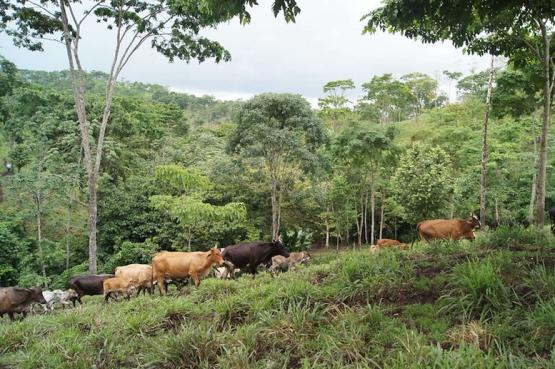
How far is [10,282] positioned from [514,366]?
21895 mm

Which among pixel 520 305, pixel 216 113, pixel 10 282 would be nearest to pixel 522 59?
pixel 520 305

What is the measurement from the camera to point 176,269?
1102 cm

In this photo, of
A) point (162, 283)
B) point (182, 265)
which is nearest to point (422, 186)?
point (182, 265)

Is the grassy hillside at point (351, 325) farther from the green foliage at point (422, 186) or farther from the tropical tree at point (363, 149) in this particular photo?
the green foliage at point (422, 186)

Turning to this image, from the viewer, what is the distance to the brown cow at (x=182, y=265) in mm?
10914

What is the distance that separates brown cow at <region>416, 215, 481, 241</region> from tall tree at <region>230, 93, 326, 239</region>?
396 inches

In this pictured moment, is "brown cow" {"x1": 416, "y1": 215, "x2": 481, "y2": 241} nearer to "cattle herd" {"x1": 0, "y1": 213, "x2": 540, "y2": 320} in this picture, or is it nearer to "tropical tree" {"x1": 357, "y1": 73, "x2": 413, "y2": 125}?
"cattle herd" {"x1": 0, "y1": 213, "x2": 540, "y2": 320}

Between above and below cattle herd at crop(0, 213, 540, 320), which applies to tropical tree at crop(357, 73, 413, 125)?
above

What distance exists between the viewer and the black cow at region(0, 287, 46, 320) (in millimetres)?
10250

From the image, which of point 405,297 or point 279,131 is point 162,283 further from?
point 279,131

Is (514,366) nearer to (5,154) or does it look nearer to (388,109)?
(5,154)

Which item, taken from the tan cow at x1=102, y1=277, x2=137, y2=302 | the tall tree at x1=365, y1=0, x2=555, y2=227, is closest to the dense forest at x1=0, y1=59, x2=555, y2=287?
the tall tree at x1=365, y1=0, x2=555, y2=227

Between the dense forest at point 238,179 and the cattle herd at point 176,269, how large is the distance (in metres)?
4.32

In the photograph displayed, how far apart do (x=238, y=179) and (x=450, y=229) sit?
575 inches
